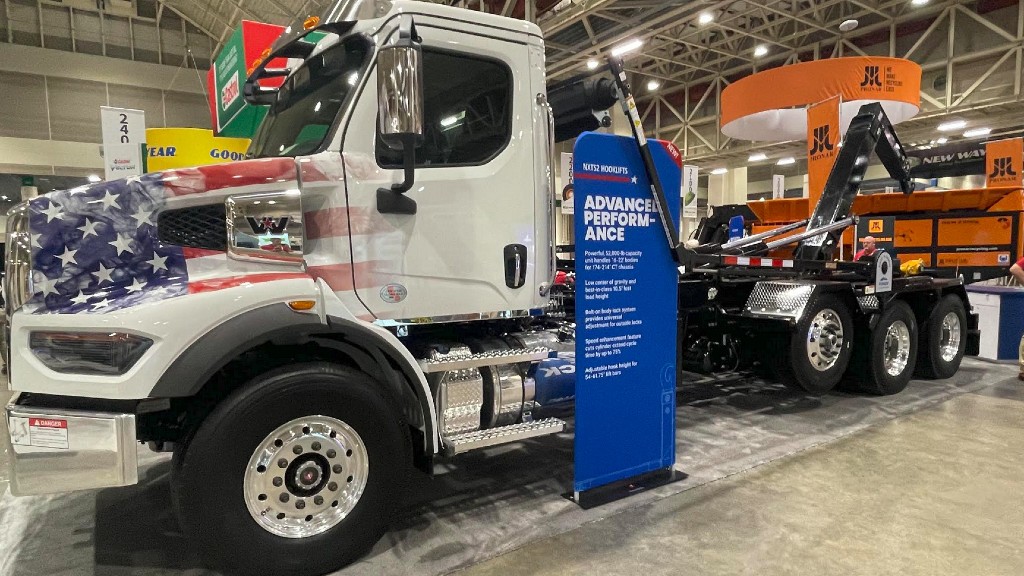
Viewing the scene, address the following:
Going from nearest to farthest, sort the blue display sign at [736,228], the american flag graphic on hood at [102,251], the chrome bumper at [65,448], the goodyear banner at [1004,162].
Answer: the chrome bumper at [65,448], the american flag graphic on hood at [102,251], the blue display sign at [736,228], the goodyear banner at [1004,162]

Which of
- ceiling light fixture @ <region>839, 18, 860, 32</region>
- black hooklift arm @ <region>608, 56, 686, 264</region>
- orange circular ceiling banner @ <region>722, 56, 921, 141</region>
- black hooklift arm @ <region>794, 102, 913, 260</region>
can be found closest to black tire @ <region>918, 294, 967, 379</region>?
black hooklift arm @ <region>794, 102, 913, 260</region>

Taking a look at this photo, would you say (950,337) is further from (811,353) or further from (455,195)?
(455,195)

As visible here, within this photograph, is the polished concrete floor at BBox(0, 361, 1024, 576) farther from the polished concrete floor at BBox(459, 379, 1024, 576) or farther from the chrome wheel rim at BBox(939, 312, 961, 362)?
the chrome wheel rim at BBox(939, 312, 961, 362)

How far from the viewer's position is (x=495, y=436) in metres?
2.86

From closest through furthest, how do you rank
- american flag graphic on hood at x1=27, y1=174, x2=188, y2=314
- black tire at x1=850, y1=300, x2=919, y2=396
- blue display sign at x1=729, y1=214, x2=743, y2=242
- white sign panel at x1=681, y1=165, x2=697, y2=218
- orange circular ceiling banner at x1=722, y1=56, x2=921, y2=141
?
american flag graphic on hood at x1=27, y1=174, x2=188, y2=314
black tire at x1=850, y1=300, x2=919, y2=396
blue display sign at x1=729, y1=214, x2=743, y2=242
orange circular ceiling banner at x1=722, y1=56, x2=921, y2=141
white sign panel at x1=681, y1=165, x2=697, y2=218

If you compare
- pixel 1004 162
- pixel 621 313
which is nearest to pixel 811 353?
pixel 621 313

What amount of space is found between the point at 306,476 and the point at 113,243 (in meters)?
1.18

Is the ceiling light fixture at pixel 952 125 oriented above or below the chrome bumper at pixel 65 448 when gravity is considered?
above

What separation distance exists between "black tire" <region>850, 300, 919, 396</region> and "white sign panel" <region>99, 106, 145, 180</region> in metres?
7.50

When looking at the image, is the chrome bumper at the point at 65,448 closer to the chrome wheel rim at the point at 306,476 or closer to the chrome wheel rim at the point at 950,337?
the chrome wheel rim at the point at 306,476

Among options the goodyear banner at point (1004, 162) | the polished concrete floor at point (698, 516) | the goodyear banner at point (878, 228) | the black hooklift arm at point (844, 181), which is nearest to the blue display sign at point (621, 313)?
the polished concrete floor at point (698, 516)

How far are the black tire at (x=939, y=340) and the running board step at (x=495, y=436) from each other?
4968mm

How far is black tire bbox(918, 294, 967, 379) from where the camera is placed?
604cm

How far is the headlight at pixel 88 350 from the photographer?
2123mm
